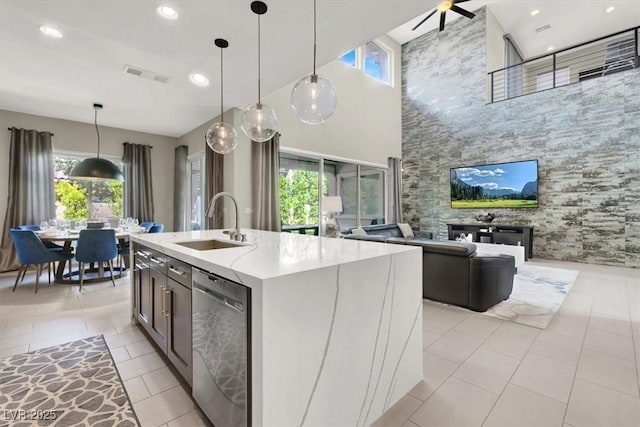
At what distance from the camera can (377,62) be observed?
8.27 meters

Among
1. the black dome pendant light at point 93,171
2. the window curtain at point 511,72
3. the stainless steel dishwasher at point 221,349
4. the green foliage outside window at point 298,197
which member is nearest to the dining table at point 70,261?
the black dome pendant light at point 93,171

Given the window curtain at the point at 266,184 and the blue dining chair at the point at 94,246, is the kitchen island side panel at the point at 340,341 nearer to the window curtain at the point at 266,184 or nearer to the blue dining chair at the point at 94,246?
the window curtain at the point at 266,184

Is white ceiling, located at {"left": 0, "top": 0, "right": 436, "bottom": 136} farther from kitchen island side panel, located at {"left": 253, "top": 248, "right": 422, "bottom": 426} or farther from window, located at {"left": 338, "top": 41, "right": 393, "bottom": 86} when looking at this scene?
window, located at {"left": 338, "top": 41, "right": 393, "bottom": 86}

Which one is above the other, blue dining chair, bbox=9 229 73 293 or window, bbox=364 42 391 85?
window, bbox=364 42 391 85

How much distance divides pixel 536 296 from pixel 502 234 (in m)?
3.13

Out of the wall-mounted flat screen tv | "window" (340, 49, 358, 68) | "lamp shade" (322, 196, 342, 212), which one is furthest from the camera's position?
"window" (340, 49, 358, 68)

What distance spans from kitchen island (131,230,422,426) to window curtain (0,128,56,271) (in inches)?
207

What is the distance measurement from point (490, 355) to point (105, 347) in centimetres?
317

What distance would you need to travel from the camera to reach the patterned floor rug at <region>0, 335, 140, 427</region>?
1.65 meters

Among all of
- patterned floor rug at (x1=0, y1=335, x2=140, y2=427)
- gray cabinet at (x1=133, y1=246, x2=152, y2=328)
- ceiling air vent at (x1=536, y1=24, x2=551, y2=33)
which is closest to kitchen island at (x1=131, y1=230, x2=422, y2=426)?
gray cabinet at (x1=133, y1=246, x2=152, y2=328)

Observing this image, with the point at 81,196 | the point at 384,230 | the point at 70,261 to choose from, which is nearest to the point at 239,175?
the point at 70,261

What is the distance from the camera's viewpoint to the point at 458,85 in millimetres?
7578

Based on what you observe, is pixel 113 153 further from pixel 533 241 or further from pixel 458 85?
pixel 533 241

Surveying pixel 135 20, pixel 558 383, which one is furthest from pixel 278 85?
pixel 558 383
